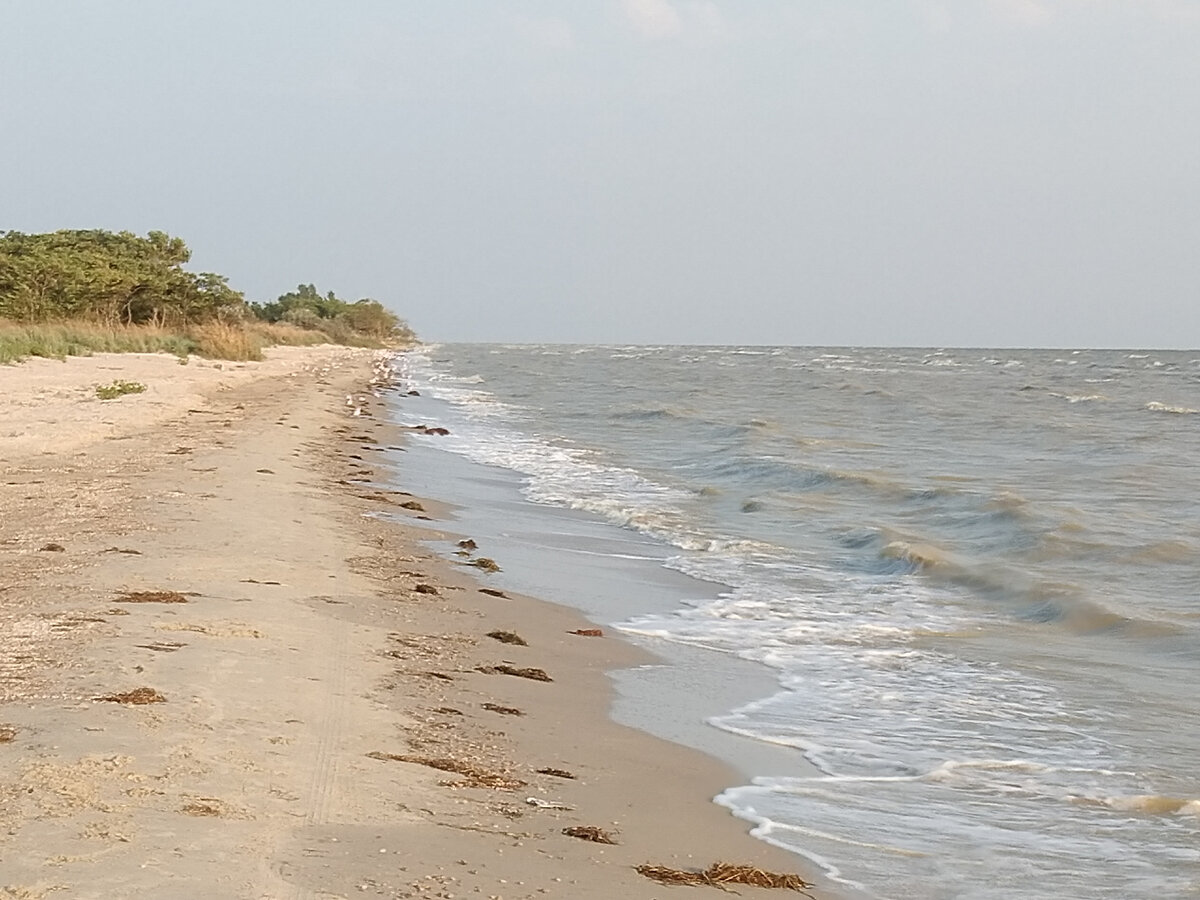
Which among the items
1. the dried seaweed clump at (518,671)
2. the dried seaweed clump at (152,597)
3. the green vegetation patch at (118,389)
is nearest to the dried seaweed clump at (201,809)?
the dried seaweed clump at (518,671)

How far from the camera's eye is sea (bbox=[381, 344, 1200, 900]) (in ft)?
16.0

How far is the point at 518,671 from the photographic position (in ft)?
22.1

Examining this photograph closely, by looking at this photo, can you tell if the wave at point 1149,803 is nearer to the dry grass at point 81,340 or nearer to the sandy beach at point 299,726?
the sandy beach at point 299,726

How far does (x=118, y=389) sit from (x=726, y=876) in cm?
1829

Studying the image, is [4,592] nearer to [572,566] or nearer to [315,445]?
[572,566]

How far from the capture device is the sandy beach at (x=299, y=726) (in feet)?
11.9

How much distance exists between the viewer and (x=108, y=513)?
9.65 m

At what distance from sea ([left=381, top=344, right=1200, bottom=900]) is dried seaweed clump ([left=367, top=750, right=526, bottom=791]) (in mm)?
893

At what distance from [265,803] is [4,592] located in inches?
134

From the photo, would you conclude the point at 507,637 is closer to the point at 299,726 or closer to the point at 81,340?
the point at 299,726

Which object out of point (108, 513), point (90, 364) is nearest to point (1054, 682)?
point (108, 513)

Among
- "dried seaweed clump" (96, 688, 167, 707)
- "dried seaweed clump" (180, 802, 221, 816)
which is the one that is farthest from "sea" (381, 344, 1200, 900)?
"dried seaweed clump" (96, 688, 167, 707)

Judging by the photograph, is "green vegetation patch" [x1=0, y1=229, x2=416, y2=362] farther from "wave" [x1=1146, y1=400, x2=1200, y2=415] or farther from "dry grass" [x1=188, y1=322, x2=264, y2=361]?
"wave" [x1=1146, y1=400, x2=1200, y2=415]


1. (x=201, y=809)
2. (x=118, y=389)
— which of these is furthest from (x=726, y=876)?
(x=118, y=389)
